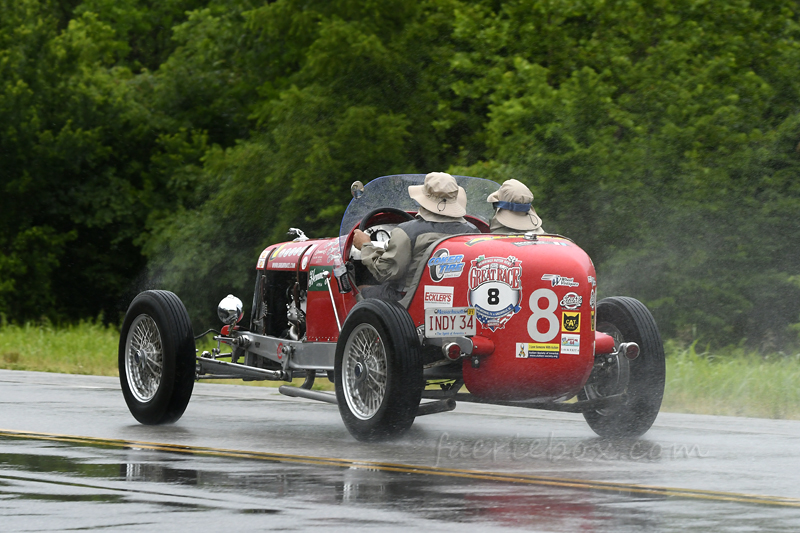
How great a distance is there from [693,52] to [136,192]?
20167mm

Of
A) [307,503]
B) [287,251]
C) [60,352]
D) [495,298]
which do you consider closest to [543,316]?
[495,298]

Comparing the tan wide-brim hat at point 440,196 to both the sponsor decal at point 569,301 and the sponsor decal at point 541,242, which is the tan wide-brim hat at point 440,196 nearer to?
the sponsor decal at point 541,242

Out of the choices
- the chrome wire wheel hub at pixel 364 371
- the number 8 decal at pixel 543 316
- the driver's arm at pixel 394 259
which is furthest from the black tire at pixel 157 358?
the number 8 decal at pixel 543 316

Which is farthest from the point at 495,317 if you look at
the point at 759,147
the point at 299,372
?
the point at 759,147

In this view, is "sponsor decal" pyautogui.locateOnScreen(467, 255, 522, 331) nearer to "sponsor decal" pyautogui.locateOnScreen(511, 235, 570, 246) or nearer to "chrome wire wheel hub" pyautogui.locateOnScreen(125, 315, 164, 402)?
"sponsor decal" pyautogui.locateOnScreen(511, 235, 570, 246)

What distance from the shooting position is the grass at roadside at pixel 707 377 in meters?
13.2

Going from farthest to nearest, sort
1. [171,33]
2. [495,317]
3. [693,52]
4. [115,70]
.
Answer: [171,33], [115,70], [693,52], [495,317]

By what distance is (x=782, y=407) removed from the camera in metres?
12.9

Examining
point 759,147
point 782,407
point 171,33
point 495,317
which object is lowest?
point 782,407

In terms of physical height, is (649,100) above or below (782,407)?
above

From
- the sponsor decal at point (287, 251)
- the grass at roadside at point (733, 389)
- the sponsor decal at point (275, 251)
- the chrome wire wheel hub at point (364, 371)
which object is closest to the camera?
the chrome wire wheel hub at point (364, 371)

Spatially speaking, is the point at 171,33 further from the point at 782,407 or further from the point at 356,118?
the point at 782,407

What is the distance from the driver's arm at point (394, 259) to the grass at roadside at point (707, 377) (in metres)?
4.12

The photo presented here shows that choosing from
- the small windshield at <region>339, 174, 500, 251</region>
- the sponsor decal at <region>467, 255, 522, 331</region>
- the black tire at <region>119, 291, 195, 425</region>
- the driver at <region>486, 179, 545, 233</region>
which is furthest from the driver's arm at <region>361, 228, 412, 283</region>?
the black tire at <region>119, 291, 195, 425</region>
